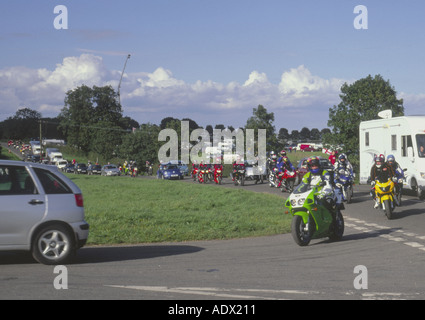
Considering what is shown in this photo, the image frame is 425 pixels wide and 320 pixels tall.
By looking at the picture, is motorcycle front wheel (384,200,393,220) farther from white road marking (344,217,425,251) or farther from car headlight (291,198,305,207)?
car headlight (291,198,305,207)

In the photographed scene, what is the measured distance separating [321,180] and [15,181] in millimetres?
5931

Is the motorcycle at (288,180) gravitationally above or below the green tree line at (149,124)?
below

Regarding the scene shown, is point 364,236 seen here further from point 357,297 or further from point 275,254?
point 357,297

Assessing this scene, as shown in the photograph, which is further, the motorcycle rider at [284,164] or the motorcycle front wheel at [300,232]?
the motorcycle rider at [284,164]

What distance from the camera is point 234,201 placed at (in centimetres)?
2466

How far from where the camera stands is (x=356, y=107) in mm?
63594

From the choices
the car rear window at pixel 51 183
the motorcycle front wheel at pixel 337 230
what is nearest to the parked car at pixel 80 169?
the motorcycle front wheel at pixel 337 230

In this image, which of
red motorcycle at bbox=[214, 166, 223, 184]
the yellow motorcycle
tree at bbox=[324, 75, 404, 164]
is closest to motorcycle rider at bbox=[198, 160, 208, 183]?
red motorcycle at bbox=[214, 166, 223, 184]

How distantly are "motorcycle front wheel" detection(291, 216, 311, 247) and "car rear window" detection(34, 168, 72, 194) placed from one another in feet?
14.4

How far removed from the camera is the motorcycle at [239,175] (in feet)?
131

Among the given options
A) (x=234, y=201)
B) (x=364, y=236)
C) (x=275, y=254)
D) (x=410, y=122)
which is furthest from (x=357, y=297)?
(x=410, y=122)

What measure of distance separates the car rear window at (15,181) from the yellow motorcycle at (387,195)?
11162 mm
